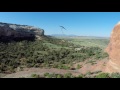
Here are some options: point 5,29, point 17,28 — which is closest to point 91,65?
point 5,29

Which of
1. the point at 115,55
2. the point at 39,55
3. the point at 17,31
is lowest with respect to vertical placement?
the point at 39,55

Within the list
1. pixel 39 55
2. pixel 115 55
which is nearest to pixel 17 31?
pixel 39 55

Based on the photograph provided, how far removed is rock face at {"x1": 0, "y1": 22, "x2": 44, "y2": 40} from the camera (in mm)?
31245

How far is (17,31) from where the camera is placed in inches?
1347

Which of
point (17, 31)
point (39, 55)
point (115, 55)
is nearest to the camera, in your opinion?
point (115, 55)

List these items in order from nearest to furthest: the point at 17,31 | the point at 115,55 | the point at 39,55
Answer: the point at 115,55 → the point at 39,55 → the point at 17,31

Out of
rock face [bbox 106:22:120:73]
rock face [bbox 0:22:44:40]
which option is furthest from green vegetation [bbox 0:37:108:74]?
rock face [bbox 106:22:120:73]

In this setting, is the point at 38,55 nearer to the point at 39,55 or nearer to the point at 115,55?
the point at 39,55

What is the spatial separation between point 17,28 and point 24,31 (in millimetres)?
1699

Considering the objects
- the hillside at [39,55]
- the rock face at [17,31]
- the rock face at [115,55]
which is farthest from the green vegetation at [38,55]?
the rock face at [115,55]

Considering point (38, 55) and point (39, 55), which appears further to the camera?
point (39, 55)

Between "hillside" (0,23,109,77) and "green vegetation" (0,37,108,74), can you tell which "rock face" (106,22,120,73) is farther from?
"green vegetation" (0,37,108,74)

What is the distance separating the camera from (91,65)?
17875 millimetres
